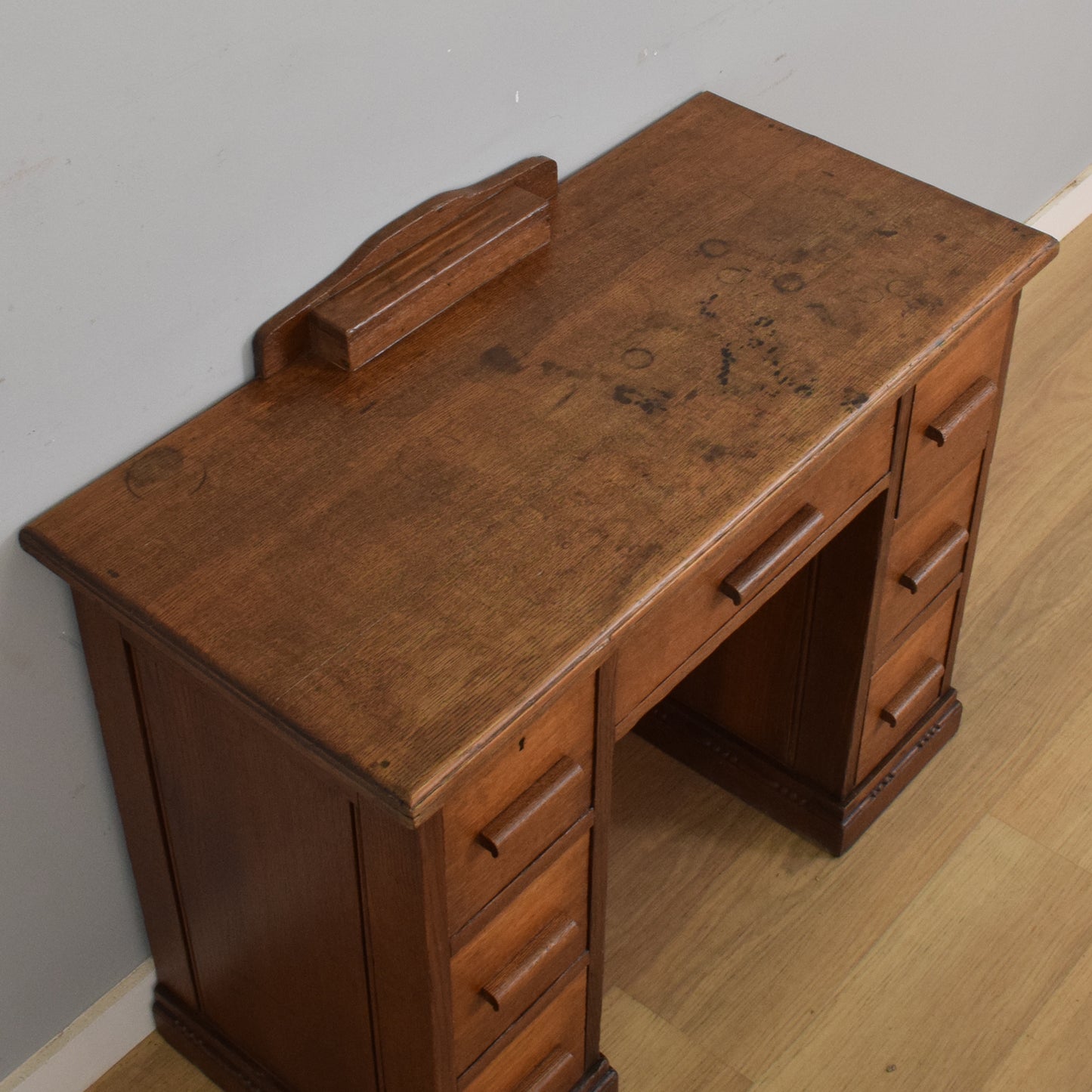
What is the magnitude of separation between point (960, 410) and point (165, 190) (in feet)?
2.92

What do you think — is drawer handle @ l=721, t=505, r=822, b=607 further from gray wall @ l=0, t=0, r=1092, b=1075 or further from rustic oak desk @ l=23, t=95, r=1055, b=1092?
gray wall @ l=0, t=0, r=1092, b=1075

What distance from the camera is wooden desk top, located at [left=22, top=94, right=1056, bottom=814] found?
1.22 metres

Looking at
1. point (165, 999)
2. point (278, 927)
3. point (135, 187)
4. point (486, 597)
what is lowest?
point (165, 999)

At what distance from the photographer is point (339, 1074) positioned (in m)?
1.59

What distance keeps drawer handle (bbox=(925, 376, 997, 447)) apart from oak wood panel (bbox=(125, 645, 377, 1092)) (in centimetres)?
78

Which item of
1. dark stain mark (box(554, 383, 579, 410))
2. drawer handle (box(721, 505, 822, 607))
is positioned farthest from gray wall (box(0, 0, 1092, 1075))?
drawer handle (box(721, 505, 822, 607))

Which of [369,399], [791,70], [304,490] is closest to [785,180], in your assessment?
[791,70]

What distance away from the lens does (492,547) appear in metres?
1.31

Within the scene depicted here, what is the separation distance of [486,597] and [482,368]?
12.4 inches

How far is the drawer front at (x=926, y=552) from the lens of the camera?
1822 millimetres

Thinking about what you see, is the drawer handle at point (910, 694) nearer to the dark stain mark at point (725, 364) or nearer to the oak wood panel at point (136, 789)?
the dark stain mark at point (725, 364)

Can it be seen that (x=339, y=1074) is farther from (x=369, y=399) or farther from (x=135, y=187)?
(x=135, y=187)

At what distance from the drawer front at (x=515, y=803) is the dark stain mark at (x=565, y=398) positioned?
27 centimetres

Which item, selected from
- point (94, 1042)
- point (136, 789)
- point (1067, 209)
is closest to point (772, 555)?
point (136, 789)
